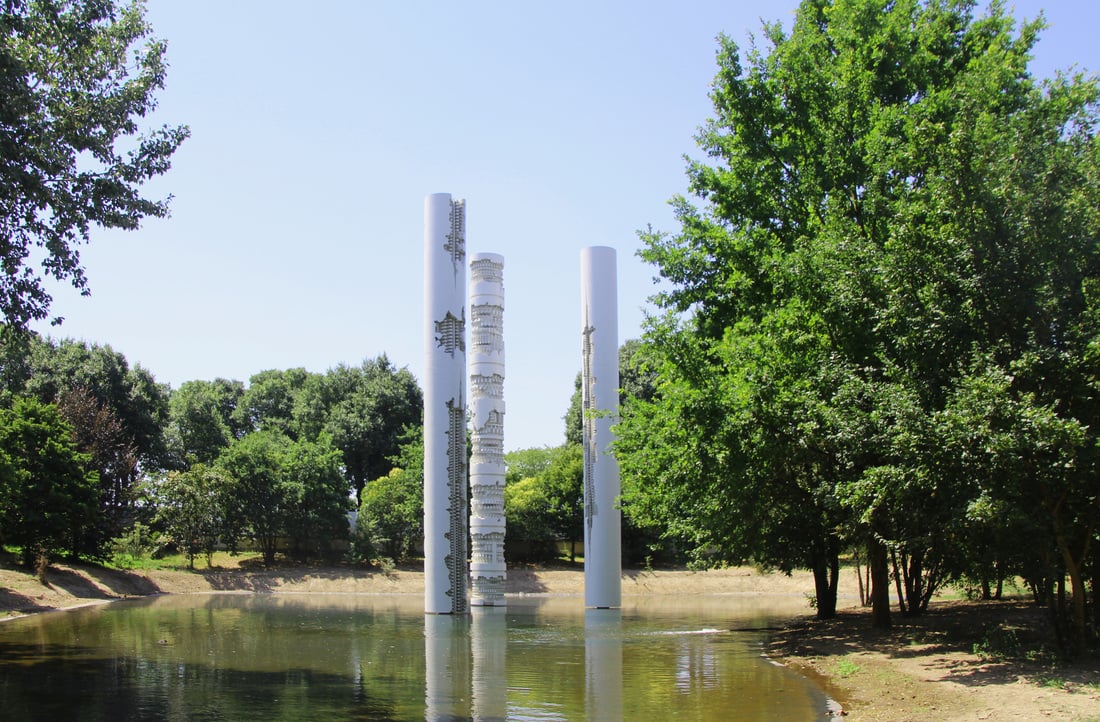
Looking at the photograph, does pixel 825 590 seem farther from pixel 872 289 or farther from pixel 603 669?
pixel 872 289

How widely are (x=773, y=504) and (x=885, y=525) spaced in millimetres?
3378

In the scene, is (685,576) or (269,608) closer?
(269,608)

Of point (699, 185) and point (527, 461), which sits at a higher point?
point (699, 185)

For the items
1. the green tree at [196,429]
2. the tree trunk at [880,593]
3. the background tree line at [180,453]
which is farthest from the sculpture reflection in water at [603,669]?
the green tree at [196,429]

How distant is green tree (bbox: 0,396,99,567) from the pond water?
857cm

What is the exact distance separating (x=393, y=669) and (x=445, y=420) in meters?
15.5

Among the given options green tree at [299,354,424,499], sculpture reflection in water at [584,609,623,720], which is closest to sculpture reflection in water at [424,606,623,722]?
sculpture reflection in water at [584,609,623,720]

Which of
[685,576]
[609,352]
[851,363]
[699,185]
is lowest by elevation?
[685,576]

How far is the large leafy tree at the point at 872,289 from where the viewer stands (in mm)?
13406

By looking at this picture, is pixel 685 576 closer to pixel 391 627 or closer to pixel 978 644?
pixel 391 627

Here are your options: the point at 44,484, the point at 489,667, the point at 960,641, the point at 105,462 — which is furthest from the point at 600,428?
the point at 105,462

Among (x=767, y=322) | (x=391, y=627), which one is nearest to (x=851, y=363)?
(x=767, y=322)

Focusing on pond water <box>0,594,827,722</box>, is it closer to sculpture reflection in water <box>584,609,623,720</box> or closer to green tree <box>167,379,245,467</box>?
sculpture reflection in water <box>584,609,623,720</box>

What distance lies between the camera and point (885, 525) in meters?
18.5
